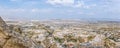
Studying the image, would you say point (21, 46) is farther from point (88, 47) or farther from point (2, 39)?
point (88, 47)

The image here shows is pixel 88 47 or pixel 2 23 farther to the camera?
pixel 88 47

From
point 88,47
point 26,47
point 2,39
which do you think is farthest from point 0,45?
point 88,47

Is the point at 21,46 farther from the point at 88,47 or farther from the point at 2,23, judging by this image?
the point at 88,47

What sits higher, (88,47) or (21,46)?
(21,46)

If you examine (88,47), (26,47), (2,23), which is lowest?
(88,47)

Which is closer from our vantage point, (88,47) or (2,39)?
(2,39)

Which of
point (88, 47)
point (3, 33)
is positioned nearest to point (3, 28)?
point (3, 33)

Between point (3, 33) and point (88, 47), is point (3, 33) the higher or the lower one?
the higher one

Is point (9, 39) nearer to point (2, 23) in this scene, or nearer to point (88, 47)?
point (2, 23)

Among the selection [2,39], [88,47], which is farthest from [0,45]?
[88,47]
